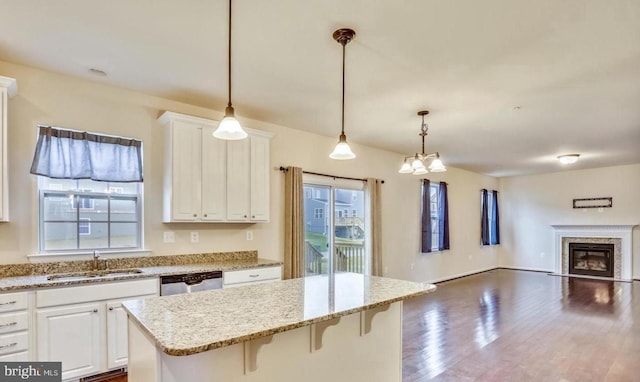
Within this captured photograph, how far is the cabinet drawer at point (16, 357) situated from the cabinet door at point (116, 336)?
1.70 feet

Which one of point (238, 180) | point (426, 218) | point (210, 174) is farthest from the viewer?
point (426, 218)

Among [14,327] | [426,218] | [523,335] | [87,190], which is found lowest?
[523,335]

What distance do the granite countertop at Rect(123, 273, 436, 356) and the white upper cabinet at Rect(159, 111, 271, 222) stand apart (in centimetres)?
161

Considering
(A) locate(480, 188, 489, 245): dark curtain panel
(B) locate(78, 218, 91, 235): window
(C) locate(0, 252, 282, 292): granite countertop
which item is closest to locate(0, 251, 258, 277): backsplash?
(C) locate(0, 252, 282, 292): granite countertop

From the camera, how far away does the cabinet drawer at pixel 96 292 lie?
105 inches

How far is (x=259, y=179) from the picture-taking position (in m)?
4.22

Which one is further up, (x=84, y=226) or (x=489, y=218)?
(x=84, y=226)

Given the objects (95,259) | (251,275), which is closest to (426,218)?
(251,275)

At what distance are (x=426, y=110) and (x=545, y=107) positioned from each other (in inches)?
50.3

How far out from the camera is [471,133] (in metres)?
5.18

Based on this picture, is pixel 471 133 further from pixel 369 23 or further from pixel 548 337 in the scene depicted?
pixel 369 23

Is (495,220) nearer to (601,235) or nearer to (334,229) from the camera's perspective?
(601,235)

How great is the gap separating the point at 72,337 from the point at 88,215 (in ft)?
3.73

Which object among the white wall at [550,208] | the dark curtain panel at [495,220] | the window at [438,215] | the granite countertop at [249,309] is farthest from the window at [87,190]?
the white wall at [550,208]
